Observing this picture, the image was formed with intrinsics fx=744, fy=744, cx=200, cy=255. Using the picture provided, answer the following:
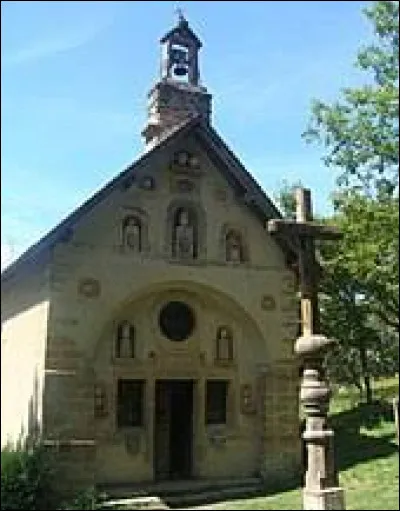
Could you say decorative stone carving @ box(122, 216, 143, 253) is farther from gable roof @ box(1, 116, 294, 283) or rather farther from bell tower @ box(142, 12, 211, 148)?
bell tower @ box(142, 12, 211, 148)

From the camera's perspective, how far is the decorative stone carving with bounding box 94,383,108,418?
1670 centimetres

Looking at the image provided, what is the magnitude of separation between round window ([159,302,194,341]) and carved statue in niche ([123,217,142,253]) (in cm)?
171

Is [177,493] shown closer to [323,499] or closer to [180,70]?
[323,499]

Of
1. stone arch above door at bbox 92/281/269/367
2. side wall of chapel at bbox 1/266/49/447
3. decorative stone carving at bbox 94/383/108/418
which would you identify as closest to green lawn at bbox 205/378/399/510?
decorative stone carving at bbox 94/383/108/418

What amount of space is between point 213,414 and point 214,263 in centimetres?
376

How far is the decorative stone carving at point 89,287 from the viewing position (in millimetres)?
16672

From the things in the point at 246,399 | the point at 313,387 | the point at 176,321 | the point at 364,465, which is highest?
the point at 176,321

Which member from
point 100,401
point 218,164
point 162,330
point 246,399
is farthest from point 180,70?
point 100,401

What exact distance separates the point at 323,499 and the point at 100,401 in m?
10.4

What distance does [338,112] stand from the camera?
66.5ft

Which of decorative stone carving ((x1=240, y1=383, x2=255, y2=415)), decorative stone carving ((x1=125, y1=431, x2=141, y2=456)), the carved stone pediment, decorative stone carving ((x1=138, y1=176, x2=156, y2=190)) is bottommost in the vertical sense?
decorative stone carving ((x1=125, y1=431, x2=141, y2=456))

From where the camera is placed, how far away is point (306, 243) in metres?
7.98

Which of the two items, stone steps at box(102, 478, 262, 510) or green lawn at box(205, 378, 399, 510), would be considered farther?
stone steps at box(102, 478, 262, 510)

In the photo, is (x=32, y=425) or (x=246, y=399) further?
(x=246, y=399)
